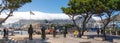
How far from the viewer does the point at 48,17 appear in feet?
204

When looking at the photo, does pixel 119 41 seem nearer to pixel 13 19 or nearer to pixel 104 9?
pixel 104 9

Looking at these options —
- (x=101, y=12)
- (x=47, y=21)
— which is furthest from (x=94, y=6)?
(x=47, y=21)

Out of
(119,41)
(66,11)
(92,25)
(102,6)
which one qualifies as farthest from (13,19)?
(119,41)

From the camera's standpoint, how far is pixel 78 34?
36.3 m

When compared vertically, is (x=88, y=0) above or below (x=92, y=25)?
above

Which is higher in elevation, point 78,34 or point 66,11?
point 66,11

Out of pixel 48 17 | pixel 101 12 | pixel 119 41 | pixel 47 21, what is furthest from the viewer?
pixel 48 17

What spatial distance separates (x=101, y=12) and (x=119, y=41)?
6.97 meters

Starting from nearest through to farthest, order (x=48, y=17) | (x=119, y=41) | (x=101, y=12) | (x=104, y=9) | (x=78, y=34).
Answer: (x=119, y=41), (x=104, y=9), (x=101, y=12), (x=78, y=34), (x=48, y=17)

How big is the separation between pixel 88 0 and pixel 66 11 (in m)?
4.70

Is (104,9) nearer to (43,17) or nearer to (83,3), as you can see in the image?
(83,3)

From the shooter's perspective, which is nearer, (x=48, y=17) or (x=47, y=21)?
(x=47, y=21)

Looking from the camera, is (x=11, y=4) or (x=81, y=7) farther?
(x=81, y=7)

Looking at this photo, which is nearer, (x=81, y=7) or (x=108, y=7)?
(x=108, y=7)
